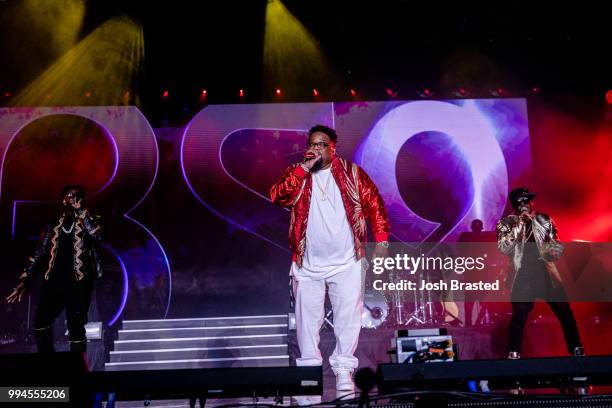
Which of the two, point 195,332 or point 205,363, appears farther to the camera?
point 195,332

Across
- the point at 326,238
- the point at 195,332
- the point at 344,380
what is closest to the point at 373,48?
the point at 326,238


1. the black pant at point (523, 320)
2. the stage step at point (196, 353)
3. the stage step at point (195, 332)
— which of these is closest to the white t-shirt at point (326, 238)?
the black pant at point (523, 320)

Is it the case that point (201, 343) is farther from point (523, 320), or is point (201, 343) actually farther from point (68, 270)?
point (523, 320)

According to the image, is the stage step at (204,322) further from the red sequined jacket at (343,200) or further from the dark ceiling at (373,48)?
the red sequined jacket at (343,200)

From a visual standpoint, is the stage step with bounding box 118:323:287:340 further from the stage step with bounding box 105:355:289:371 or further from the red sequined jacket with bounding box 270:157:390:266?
the red sequined jacket with bounding box 270:157:390:266

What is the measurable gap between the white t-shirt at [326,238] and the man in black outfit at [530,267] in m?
1.90

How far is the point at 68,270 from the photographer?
5.35 meters

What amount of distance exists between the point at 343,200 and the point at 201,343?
3.31m

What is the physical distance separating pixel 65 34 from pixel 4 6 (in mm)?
769

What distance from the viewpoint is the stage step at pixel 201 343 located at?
6.43 metres

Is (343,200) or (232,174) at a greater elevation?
(232,174)

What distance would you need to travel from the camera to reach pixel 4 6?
7207mm

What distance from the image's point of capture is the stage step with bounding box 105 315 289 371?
6434 mm

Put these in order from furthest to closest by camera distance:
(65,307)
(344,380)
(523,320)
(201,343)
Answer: (201,343) → (65,307) → (523,320) → (344,380)
